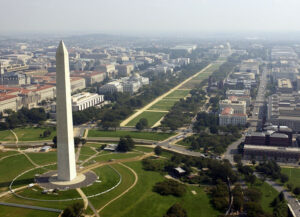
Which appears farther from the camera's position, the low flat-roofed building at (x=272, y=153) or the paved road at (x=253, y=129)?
the low flat-roofed building at (x=272, y=153)

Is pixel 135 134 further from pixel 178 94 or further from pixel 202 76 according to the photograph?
pixel 202 76

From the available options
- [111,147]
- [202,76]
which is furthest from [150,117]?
[202,76]

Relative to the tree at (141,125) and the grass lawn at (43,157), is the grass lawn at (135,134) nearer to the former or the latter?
the tree at (141,125)

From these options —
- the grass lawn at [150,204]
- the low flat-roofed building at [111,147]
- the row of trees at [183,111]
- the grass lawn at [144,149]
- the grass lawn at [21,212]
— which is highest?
the row of trees at [183,111]

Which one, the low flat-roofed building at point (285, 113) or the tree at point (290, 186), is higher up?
the low flat-roofed building at point (285, 113)

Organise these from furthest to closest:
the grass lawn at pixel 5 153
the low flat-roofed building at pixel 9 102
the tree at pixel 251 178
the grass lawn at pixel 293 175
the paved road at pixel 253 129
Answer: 1. the low flat-roofed building at pixel 9 102
2. the grass lawn at pixel 5 153
3. the grass lawn at pixel 293 175
4. the tree at pixel 251 178
5. the paved road at pixel 253 129

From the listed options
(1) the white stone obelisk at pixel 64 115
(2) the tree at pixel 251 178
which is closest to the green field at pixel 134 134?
(2) the tree at pixel 251 178
